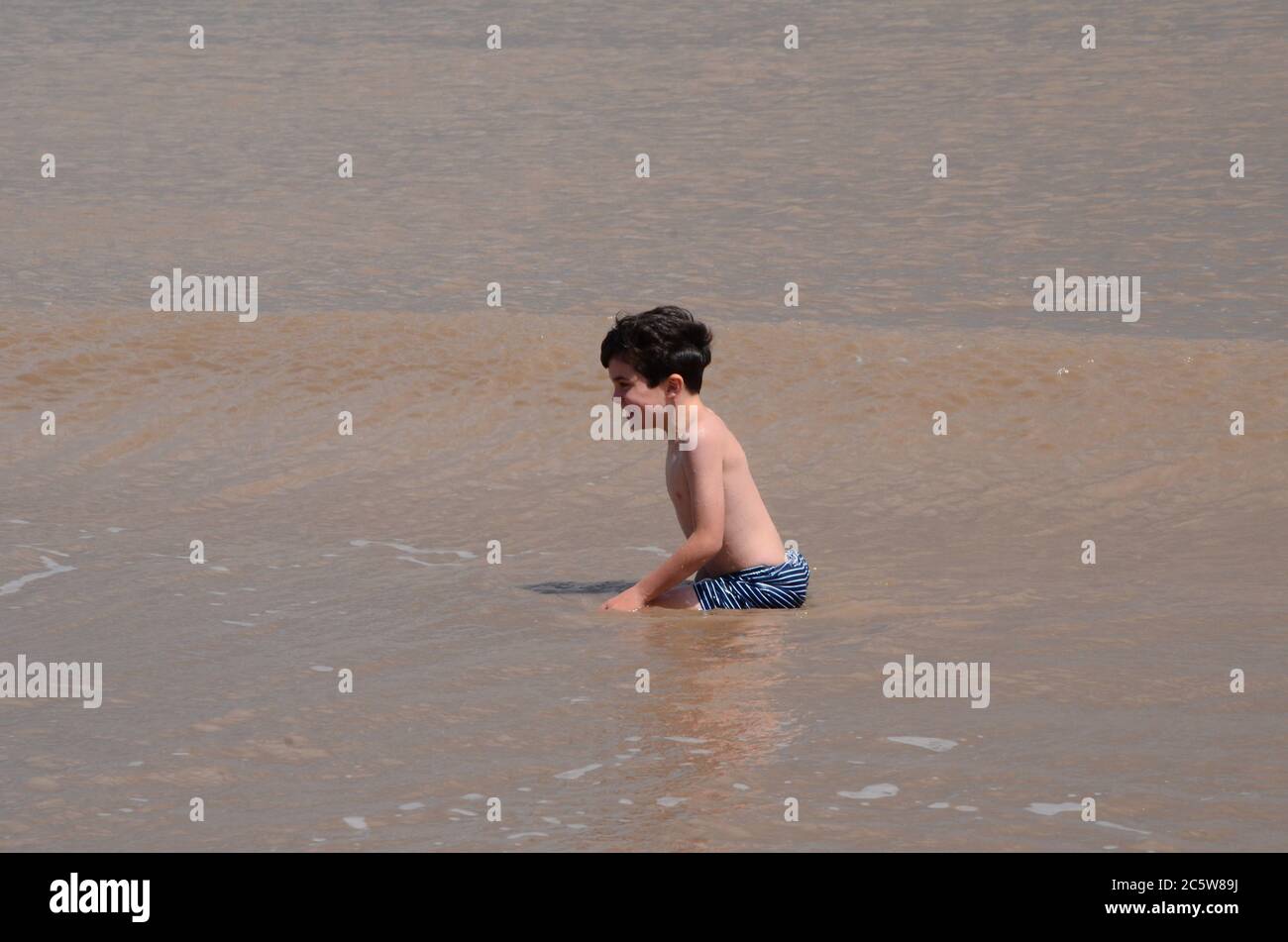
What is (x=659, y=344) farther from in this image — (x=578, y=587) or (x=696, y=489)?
(x=578, y=587)

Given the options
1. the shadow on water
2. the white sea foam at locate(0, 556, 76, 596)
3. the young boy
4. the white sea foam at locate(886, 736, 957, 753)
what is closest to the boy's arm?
the young boy

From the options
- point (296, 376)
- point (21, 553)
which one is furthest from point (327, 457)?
point (21, 553)

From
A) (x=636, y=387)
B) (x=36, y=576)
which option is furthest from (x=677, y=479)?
(x=36, y=576)

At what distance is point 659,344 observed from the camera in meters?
4.32

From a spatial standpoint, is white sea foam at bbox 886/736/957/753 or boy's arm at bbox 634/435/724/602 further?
boy's arm at bbox 634/435/724/602

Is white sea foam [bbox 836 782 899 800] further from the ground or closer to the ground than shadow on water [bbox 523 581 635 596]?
closer to the ground

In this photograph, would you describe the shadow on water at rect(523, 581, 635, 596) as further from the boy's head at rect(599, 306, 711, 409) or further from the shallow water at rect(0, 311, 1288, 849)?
the boy's head at rect(599, 306, 711, 409)

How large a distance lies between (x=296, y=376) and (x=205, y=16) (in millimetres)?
10840

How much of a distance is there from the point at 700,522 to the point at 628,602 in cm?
28

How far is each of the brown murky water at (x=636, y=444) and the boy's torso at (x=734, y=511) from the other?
161 mm

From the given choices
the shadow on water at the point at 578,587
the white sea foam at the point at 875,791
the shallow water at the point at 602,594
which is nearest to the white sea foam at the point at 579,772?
the shallow water at the point at 602,594

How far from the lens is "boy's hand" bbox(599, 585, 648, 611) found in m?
4.40

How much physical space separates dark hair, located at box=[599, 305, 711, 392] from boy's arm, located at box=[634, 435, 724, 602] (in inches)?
7.5

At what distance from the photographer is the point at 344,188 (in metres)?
10.7
